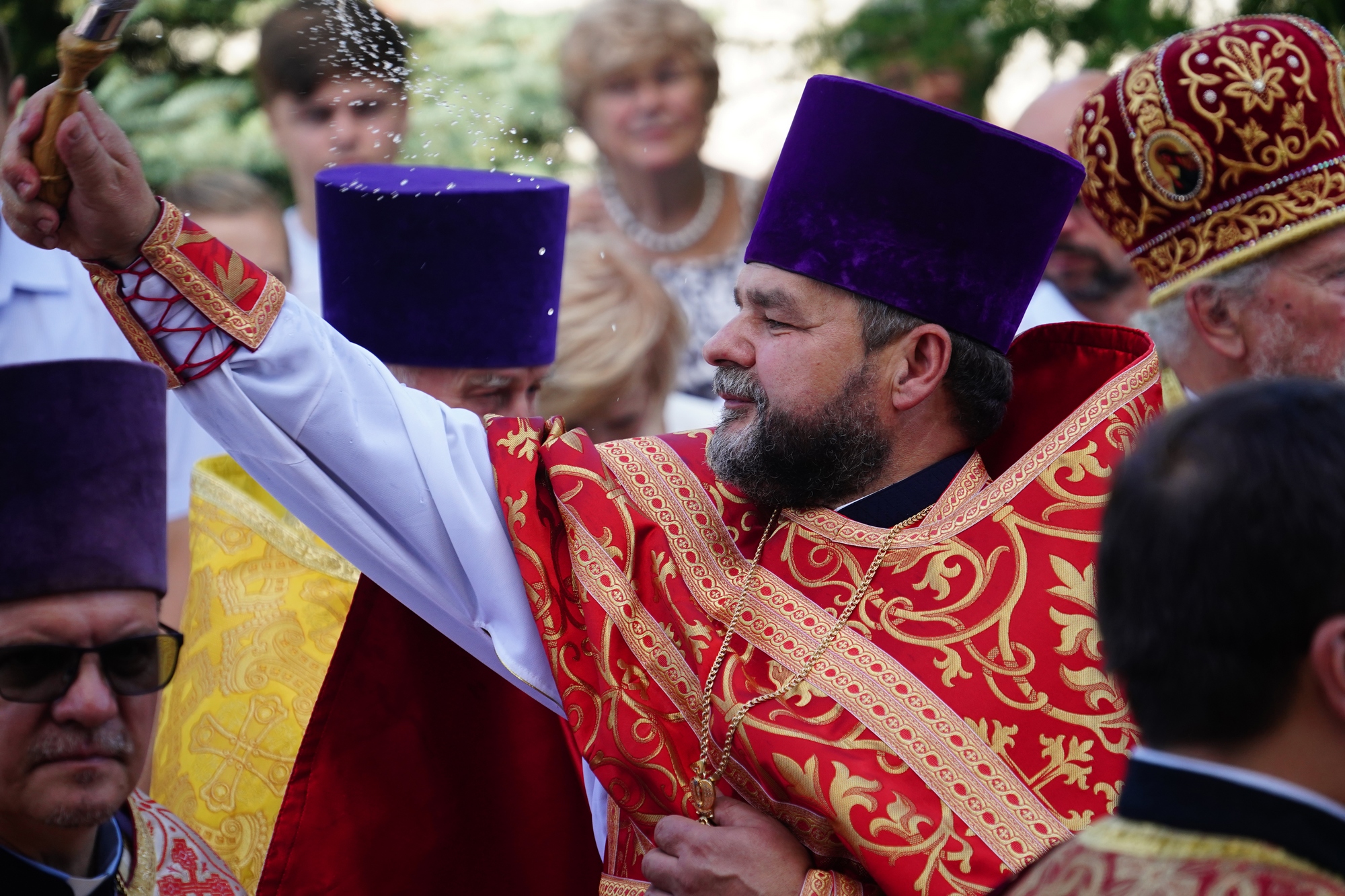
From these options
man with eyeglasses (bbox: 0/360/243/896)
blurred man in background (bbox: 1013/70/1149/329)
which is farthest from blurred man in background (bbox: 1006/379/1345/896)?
blurred man in background (bbox: 1013/70/1149/329)

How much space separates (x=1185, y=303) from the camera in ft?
11.4

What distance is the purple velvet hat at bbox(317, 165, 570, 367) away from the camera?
3.61m

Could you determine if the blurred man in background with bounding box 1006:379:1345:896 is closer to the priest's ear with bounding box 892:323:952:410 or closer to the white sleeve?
the priest's ear with bounding box 892:323:952:410

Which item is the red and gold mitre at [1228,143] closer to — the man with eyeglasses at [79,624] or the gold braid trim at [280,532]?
the gold braid trim at [280,532]

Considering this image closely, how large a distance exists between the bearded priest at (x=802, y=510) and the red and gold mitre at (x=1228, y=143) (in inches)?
22.6

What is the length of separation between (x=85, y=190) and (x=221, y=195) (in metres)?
2.75

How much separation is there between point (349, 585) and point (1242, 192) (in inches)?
80.5

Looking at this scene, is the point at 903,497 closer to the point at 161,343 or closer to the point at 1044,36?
the point at 161,343

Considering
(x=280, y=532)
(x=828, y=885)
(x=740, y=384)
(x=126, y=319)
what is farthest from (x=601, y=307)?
(x=828, y=885)

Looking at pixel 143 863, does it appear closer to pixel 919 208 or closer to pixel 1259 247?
pixel 919 208

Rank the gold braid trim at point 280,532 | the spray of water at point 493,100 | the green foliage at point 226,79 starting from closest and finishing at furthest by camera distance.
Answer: the gold braid trim at point 280,532, the spray of water at point 493,100, the green foliage at point 226,79

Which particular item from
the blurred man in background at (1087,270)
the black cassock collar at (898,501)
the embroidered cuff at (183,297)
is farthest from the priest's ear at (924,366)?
the blurred man in background at (1087,270)

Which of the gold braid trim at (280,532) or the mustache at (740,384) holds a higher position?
the mustache at (740,384)

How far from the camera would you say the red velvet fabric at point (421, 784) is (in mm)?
2975
